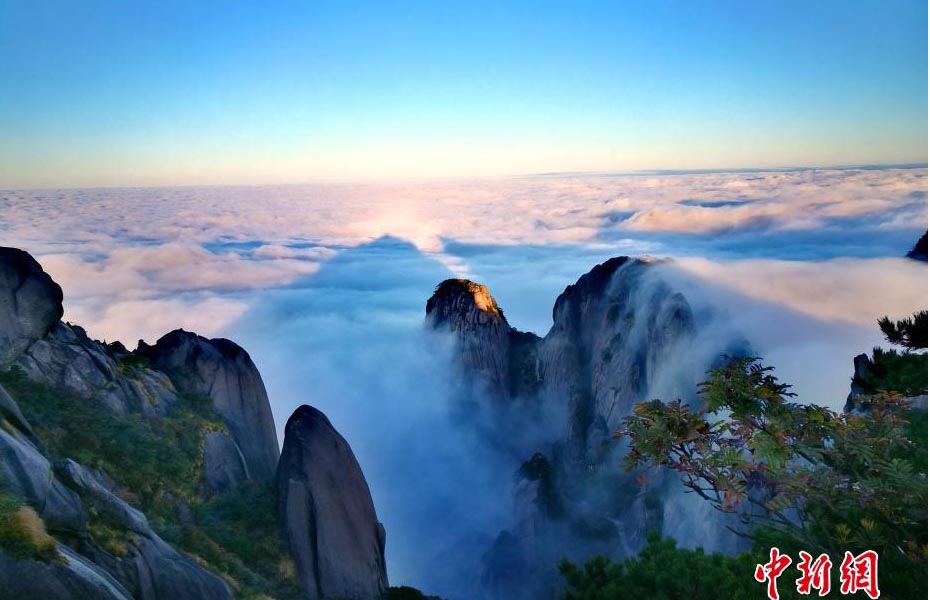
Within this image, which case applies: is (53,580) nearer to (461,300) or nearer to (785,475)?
(785,475)

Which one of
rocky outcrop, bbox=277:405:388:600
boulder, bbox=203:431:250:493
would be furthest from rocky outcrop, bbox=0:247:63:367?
rocky outcrop, bbox=277:405:388:600

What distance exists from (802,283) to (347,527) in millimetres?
36107

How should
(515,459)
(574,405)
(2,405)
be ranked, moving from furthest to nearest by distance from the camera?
1. (515,459)
2. (574,405)
3. (2,405)

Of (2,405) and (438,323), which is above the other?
(2,405)

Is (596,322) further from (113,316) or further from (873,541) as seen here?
(873,541)

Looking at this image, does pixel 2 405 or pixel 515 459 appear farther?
pixel 515 459

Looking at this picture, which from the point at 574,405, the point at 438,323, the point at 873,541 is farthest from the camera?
the point at 438,323

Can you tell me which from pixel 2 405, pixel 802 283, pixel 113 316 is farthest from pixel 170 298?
pixel 802 283

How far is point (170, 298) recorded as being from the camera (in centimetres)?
4150

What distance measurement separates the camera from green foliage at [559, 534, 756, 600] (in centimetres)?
1044

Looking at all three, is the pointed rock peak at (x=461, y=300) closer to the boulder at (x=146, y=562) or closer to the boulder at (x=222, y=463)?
the boulder at (x=222, y=463)

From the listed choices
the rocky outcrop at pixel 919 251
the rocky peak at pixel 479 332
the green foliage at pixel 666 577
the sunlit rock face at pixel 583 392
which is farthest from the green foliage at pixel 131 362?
the rocky outcrop at pixel 919 251

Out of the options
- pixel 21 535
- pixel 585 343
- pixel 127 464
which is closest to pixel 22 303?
pixel 127 464

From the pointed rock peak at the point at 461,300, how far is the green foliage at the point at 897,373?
134 feet
